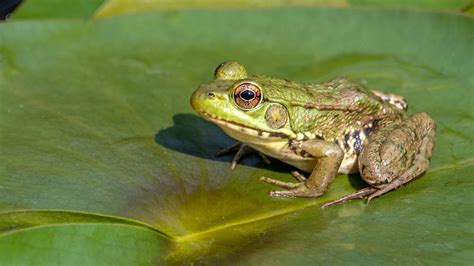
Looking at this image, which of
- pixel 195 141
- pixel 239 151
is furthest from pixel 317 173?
pixel 195 141

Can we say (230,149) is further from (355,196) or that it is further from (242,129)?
(355,196)

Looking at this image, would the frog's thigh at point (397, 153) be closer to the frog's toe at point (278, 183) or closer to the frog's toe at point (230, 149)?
the frog's toe at point (278, 183)

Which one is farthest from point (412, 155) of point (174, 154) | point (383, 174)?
point (174, 154)

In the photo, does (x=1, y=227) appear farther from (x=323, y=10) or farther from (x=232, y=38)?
(x=323, y=10)

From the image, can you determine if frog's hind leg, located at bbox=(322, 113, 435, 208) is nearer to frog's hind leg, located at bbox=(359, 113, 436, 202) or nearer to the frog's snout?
frog's hind leg, located at bbox=(359, 113, 436, 202)

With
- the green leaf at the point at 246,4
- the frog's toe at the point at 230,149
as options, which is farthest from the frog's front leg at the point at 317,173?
the green leaf at the point at 246,4

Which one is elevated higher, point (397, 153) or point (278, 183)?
point (397, 153)

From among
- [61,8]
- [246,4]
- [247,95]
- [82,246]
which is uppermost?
[246,4]
